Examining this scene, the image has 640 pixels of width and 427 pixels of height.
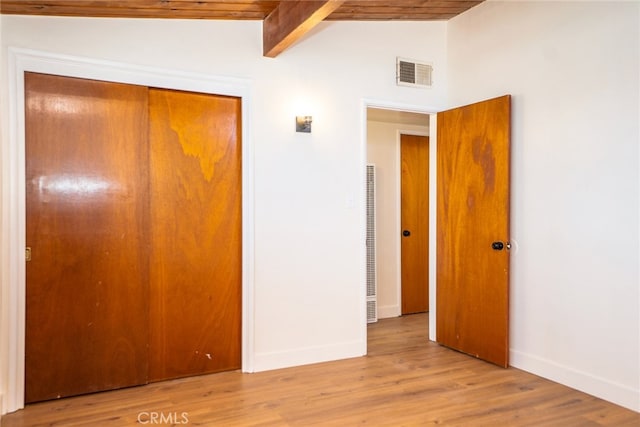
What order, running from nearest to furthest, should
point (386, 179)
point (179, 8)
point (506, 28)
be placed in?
point (179, 8) → point (506, 28) → point (386, 179)

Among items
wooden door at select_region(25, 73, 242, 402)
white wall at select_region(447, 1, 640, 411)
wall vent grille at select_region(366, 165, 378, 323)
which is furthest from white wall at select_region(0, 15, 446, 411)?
wall vent grille at select_region(366, 165, 378, 323)

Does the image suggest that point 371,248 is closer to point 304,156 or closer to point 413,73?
point 304,156

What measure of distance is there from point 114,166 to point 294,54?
1579 millimetres

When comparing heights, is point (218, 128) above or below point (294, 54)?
below

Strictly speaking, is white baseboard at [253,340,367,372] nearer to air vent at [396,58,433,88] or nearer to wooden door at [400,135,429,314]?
wooden door at [400,135,429,314]

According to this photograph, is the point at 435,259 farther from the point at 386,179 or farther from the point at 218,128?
the point at 218,128

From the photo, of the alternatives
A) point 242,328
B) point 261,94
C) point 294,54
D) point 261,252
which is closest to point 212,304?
point 242,328

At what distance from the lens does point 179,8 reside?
2980 millimetres

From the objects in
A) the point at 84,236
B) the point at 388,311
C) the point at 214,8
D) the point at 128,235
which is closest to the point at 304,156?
the point at 214,8

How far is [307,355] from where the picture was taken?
359 centimetres

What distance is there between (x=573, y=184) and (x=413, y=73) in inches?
65.1

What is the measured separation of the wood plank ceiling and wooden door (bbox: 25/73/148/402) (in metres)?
0.42

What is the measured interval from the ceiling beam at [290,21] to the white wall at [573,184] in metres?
1.72

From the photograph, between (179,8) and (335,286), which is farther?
(335,286)
